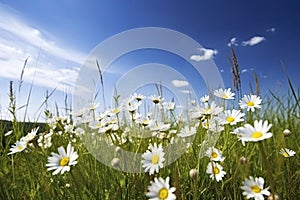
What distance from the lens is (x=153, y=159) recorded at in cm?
121

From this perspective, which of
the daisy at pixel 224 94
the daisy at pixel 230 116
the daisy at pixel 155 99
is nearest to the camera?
the daisy at pixel 230 116

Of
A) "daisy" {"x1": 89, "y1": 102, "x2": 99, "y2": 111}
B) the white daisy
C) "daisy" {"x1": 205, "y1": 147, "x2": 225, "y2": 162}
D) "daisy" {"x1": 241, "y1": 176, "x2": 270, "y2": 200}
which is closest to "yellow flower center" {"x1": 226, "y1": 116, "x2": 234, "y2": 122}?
the white daisy

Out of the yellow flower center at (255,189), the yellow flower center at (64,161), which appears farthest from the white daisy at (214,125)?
the yellow flower center at (64,161)

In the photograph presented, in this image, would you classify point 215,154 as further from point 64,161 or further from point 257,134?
point 64,161

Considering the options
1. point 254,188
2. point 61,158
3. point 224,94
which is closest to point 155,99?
point 224,94

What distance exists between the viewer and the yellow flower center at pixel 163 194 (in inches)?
37.0

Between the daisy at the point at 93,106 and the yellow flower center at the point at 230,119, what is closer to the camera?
the yellow flower center at the point at 230,119

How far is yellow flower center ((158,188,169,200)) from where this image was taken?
0.94m

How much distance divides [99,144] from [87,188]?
0.63m

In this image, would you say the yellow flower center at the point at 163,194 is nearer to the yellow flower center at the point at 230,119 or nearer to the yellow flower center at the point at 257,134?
the yellow flower center at the point at 257,134

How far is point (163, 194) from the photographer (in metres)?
0.95

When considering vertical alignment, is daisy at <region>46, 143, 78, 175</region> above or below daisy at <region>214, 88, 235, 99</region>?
below

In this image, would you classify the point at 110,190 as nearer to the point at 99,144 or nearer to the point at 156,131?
the point at 156,131

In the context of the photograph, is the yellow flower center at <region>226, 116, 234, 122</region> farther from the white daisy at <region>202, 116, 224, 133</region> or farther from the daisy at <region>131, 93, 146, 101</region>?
the daisy at <region>131, 93, 146, 101</region>
